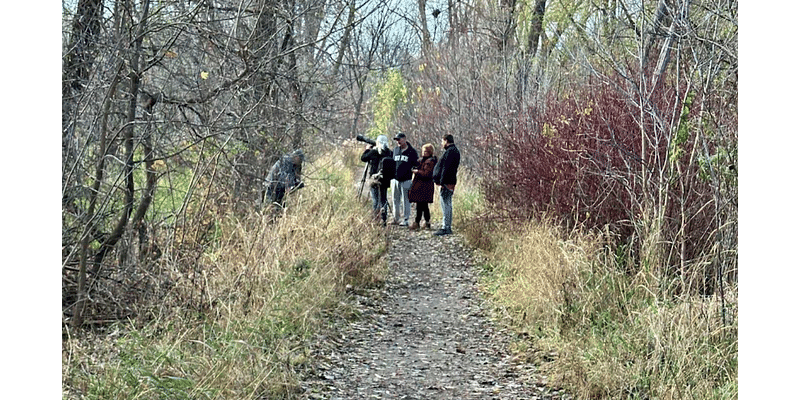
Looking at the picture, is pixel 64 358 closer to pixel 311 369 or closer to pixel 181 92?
pixel 311 369

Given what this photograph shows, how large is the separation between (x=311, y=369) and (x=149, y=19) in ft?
10.4

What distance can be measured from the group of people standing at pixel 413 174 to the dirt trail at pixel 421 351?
3.44m

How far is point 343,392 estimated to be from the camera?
6.12m

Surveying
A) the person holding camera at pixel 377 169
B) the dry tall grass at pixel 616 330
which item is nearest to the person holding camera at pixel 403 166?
the person holding camera at pixel 377 169

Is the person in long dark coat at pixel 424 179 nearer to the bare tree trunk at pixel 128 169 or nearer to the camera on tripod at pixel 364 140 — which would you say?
the camera on tripod at pixel 364 140

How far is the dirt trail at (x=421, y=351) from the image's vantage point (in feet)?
20.4

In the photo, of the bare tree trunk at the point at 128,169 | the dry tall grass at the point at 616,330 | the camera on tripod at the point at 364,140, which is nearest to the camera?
the dry tall grass at the point at 616,330

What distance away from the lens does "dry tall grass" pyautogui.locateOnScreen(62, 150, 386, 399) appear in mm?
5078

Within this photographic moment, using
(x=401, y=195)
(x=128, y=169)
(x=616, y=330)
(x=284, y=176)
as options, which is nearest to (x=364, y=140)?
(x=401, y=195)

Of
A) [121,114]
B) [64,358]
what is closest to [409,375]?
[64,358]

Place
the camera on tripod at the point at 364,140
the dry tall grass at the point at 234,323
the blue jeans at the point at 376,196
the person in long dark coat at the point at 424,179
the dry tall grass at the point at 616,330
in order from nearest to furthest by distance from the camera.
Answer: the dry tall grass at the point at 234,323
the dry tall grass at the point at 616,330
the camera on tripod at the point at 364,140
the person in long dark coat at the point at 424,179
the blue jeans at the point at 376,196

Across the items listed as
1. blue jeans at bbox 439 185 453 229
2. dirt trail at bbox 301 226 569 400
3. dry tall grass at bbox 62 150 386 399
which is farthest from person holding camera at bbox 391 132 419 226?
dry tall grass at bbox 62 150 386 399

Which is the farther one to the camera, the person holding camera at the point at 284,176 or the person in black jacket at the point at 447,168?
the person in black jacket at the point at 447,168

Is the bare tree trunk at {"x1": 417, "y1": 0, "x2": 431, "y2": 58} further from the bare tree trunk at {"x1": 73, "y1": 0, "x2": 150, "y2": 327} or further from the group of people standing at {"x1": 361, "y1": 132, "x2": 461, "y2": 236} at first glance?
the bare tree trunk at {"x1": 73, "y1": 0, "x2": 150, "y2": 327}
